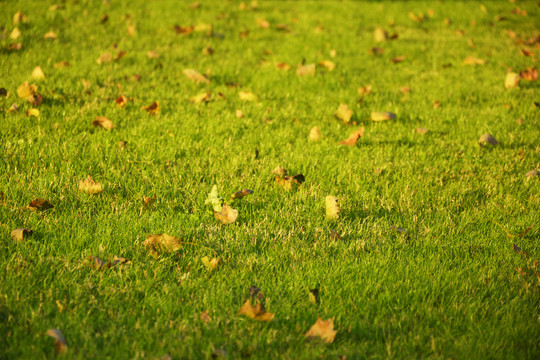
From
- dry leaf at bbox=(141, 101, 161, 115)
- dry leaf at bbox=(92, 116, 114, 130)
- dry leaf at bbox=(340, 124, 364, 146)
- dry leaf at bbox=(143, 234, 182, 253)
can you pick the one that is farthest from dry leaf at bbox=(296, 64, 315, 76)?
dry leaf at bbox=(143, 234, 182, 253)

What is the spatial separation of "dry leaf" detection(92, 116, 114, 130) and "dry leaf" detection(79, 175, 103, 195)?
1.00m

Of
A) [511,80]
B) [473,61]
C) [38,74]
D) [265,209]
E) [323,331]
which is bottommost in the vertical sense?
[323,331]

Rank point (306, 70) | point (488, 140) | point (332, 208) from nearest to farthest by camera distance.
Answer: point (332, 208), point (488, 140), point (306, 70)

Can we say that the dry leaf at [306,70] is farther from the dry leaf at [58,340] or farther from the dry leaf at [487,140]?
the dry leaf at [58,340]

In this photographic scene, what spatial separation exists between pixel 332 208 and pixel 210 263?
0.91m

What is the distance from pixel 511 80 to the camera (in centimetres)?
565

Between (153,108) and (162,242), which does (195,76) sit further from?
(162,242)

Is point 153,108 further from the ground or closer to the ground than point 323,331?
further from the ground

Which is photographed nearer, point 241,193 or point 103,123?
point 241,193

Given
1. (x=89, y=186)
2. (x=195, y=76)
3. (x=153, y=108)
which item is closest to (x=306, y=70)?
(x=195, y=76)

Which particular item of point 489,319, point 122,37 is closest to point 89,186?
point 489,319

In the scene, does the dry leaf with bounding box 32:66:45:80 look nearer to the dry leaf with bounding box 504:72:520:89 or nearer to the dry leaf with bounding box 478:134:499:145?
the dry leaf with bounding box 478:134:499:145

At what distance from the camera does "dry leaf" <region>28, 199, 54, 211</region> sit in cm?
270

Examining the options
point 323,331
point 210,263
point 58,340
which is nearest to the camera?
point 58,340
